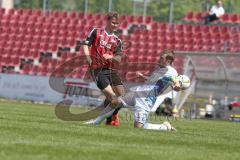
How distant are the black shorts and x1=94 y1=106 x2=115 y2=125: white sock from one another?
471 millimetres

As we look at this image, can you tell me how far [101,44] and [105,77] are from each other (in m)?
0.71

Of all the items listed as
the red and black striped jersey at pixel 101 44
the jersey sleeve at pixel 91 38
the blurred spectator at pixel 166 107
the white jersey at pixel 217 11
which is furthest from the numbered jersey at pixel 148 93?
the white jersey at pixel 217 11

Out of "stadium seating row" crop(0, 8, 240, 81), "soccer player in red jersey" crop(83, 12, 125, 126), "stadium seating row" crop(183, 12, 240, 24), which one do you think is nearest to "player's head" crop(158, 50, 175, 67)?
"soccer player in red jersey" crop(83, 12, 125, 126)

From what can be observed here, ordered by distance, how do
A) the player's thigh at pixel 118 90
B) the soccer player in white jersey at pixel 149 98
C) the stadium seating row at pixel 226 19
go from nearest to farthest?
1. the soccer player in white jersey at pixel 149 98
2. the player's thigh at pixel 118 90
3. the stadium seating row at pixel 226 19

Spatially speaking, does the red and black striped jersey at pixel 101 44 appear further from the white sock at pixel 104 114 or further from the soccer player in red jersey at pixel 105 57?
the white sock at pixel 104 114

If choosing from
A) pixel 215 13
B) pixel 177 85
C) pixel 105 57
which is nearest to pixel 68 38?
pixel 215 13

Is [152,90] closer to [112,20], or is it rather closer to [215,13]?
[112,20]

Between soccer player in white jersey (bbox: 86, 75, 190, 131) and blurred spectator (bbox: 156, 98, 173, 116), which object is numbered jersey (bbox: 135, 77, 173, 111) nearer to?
soccer player in white jersey (bbox: 86, 75, 190, 131)

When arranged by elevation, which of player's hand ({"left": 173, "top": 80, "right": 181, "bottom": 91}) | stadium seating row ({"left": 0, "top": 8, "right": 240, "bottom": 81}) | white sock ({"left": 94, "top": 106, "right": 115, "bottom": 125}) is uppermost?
stadium seating row ({"left": 0, "top": 8, "right": 240, "bottom": 81})

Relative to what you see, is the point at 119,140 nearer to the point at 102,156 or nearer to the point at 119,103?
the point at 102,156

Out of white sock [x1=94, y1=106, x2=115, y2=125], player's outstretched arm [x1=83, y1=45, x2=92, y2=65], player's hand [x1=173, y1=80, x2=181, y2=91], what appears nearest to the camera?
player's hand [x1=173, y1=80, x2=181, y2=91]

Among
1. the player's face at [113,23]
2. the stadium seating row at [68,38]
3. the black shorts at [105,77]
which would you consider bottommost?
the black shorts at [105,77]

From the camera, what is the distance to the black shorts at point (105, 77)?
55.2 ft

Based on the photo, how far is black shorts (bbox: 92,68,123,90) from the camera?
16828 mm
